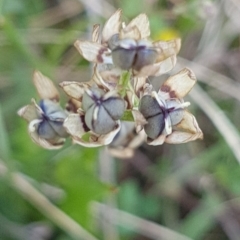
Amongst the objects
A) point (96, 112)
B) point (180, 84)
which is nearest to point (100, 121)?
point (96, 112)

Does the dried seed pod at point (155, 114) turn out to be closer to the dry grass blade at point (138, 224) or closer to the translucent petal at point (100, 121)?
the translucent petal at point (100, 121)

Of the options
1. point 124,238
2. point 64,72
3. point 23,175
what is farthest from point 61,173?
point 64,72

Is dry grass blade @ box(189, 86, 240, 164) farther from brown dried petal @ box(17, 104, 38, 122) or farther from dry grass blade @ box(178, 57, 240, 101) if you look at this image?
brown dried petal @ box(17, 104, 38, 122)

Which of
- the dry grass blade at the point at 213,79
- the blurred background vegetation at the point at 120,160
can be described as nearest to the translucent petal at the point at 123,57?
the blurred background vegetation at the point at 120,160

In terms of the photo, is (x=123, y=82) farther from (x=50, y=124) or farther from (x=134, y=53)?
(x=50, y=124)

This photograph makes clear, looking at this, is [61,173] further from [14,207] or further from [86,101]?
[86,101]

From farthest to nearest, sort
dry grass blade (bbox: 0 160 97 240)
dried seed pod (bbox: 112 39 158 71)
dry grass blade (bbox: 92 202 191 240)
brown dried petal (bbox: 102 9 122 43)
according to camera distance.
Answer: dry grass blade (bbox: 92 202 191 240) < dry grass blade (bbox: 0 160 97 240) < brown dried petal (bbox: 102 9 122 43) < dried seed pod (bbox: 112 39 158 71)

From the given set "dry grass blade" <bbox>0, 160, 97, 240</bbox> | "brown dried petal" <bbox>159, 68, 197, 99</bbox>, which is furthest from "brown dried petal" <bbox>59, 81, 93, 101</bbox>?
"dry grass blade" <bbox>0, 160, 97, 240</bbox>
